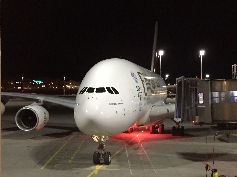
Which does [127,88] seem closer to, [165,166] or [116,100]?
[116,100]

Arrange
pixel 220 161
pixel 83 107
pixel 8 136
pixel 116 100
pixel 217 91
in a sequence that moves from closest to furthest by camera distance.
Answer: pixel 83 107, pixel 116 100, pixel 220 161, pixel 217 91, pixel 8 136

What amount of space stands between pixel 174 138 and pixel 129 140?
7.90 ft

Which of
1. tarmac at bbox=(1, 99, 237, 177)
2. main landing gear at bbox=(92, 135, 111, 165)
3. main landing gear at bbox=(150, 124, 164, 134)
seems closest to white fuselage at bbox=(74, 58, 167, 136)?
main landing gear at bbox=(92, 135, 111, 165)

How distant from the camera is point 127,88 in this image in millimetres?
12359

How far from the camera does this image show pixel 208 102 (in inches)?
572

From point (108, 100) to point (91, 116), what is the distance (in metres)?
0.95

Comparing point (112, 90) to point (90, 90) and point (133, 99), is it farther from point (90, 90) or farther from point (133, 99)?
point (133, 99)

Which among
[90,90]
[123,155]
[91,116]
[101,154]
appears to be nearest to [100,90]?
[90,90]

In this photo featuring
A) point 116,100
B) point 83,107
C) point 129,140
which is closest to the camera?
point 83,107

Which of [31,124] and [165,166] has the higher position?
[31,124]

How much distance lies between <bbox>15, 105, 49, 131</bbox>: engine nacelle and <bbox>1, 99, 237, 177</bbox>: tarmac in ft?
3.02

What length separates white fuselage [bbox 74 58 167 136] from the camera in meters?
10.6

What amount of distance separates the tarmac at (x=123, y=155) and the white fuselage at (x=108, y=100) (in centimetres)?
140

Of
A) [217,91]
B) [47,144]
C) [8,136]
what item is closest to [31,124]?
[47,144]
